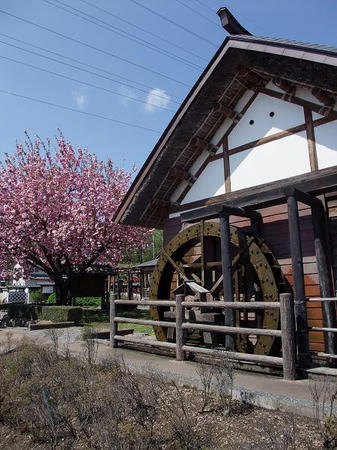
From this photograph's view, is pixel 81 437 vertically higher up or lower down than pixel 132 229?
lower down

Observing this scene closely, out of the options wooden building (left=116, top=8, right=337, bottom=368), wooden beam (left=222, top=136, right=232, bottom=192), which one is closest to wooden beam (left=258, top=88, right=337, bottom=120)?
wooden building (left=116, top=8, right=337, bottom=368)

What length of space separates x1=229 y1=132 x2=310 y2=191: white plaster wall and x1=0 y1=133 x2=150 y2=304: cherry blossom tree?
29.8ft

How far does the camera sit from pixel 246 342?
258 inches

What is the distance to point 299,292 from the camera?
550cm

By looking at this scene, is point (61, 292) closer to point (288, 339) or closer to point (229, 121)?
point (229, 121)

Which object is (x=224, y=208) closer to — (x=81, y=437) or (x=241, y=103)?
(x=241, y=103)

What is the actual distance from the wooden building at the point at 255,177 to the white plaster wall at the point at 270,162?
2 cm

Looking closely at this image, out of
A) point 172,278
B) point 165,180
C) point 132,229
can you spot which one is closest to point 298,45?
point 165,180

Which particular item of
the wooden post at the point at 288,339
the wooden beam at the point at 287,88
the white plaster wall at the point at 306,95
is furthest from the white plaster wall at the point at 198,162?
the wooden post at the point at 288,339

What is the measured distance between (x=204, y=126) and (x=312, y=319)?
433cm

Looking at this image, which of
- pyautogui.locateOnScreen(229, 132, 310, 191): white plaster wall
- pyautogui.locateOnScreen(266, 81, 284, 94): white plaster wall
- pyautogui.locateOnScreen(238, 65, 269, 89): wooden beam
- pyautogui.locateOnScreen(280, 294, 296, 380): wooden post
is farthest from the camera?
pyautogui.locateOnScreen(238, 65, 269, 89): wooden beam

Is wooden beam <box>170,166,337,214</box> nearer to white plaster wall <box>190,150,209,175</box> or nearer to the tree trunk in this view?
white plaster wall <box>190,150,209,175</box>

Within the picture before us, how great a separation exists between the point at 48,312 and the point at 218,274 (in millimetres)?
8301

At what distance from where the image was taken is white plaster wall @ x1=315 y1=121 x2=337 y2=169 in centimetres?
637
